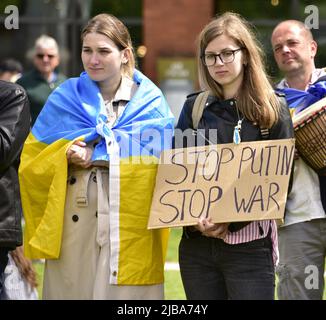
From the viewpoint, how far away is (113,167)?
5.25 metres

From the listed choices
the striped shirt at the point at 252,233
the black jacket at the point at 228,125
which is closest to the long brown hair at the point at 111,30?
the black jacket at the point at 228,125

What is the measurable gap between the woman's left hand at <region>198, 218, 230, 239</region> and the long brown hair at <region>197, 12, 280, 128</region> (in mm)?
601

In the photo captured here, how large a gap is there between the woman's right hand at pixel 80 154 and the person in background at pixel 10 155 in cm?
29

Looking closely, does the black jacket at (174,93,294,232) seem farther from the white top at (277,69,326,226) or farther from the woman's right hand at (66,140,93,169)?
the white top at (277,69,326,226)

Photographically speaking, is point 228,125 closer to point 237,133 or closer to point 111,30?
point 237,133

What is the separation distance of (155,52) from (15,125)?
1032 centimetres

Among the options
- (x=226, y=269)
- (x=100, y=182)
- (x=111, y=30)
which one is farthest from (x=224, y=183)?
(x=111, y=30)

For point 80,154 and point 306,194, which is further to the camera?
point 306,194

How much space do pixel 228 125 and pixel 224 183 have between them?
0.32m

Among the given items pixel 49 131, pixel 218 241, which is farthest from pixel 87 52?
pixel 218 241

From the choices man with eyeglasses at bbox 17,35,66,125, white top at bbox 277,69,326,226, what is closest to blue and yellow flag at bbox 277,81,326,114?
white top at bbox 277,69,326,226

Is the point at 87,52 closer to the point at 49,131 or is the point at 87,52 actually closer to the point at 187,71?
the point at 49,131

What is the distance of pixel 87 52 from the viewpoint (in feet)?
17.5

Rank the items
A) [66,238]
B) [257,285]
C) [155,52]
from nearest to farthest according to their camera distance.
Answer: [257,285] → [66,238] → [155,52]
